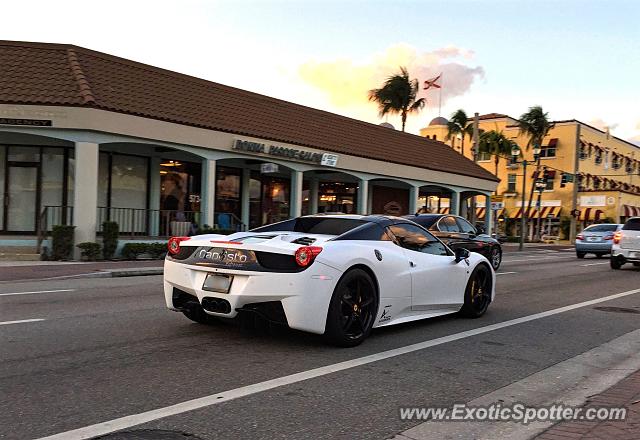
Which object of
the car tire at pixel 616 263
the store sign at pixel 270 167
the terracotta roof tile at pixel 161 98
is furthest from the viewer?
the store sign at pixel 270 167

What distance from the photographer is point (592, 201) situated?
183 feet

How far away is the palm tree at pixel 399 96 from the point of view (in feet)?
129

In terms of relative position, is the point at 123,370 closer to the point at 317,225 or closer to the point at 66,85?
the point at 317,225

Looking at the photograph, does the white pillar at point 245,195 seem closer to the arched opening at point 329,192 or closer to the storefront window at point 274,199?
the storefront window at point 274,199

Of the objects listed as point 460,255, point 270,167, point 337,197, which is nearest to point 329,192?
point 337,197

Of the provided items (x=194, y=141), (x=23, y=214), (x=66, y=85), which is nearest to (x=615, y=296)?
(x=194, y=141)

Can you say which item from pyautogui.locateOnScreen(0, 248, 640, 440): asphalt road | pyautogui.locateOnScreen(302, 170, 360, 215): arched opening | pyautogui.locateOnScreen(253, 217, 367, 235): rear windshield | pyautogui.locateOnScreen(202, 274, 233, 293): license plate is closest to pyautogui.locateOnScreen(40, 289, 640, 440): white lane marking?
pyautogui.locateOnScreen(0, 248, 640, 440): asphalt road

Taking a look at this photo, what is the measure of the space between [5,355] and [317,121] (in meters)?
22.1

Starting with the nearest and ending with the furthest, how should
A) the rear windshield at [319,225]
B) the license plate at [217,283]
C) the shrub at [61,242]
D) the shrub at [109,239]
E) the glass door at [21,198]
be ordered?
the license plate at [217,283] < the rear windshield at [319,225] < the shrub at [61,242] < the shrub at [109,239] < the glass door at [21,198]

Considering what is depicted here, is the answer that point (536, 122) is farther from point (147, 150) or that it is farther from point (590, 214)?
point (147, 150)

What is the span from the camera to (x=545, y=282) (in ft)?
47.2

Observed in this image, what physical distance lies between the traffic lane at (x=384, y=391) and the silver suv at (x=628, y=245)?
12.7m

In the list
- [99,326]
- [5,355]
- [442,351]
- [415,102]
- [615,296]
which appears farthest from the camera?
[415,102]

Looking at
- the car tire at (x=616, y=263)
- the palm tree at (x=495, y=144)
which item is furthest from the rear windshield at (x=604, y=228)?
the palm tree at (x=495, y=144)
